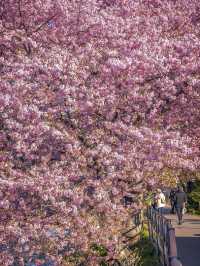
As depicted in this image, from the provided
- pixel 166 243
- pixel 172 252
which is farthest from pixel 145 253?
pixel 172 252

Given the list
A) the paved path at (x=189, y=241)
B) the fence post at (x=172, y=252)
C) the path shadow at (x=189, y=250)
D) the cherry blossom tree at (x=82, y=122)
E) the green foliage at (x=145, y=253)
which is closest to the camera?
the fence post at (x=172, y=252)

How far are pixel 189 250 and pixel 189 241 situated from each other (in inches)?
89.0

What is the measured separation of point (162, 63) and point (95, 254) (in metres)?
4.09

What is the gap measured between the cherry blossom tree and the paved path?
149 inches

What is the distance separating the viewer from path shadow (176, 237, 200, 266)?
16.4m

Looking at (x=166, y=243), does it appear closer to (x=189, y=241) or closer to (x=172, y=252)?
(x=172, y=252)

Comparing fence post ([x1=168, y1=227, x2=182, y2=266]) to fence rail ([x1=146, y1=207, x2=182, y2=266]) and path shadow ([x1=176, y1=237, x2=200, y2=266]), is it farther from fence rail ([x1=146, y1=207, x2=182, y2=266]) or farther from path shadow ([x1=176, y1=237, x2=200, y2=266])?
path shadow ([x1=176, y1=237, x2=200, y2=266])

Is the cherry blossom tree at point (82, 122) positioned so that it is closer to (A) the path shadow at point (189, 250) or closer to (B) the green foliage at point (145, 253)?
(B) the green foliage at point (145, 253)

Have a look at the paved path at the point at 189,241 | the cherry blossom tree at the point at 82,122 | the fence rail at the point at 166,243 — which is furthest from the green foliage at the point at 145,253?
the cherry blossom tree at the point at 82,122

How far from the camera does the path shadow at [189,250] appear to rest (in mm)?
16375

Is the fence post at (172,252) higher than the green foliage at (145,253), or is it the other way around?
the fence post at (172,252)

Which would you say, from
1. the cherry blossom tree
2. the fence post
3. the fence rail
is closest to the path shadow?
the fence rail

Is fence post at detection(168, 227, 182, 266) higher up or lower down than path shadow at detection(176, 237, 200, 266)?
higher up

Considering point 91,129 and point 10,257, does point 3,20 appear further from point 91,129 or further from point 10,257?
point 10,257
